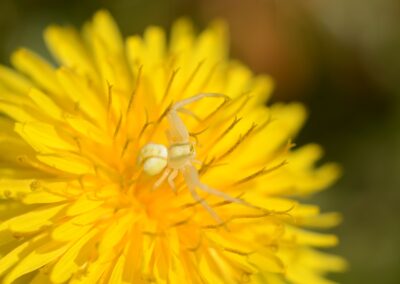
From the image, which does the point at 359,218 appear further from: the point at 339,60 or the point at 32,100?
the point at 32,100

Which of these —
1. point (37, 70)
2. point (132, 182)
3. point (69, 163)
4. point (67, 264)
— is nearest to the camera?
point (67, 264)

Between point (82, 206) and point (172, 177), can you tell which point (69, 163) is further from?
point (172, 177)

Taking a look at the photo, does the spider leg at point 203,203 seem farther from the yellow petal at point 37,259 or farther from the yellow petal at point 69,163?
the yellow petal at point 37,259

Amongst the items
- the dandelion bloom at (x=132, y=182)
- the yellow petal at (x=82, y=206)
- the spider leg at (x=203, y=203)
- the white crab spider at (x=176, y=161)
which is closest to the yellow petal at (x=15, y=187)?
the dandelion bloom at (x=132, y=182)

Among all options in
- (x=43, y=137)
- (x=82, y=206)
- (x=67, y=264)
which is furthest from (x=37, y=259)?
(x=43, y=137)

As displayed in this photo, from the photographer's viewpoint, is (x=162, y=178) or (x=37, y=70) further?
(x=37, y=70)
